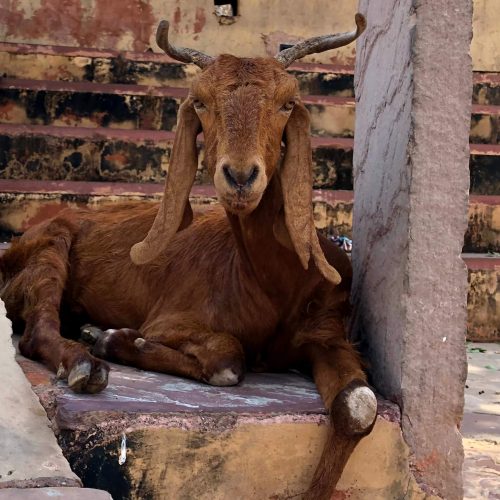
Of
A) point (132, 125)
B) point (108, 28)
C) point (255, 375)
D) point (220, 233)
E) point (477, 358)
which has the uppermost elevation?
point (108, 28)

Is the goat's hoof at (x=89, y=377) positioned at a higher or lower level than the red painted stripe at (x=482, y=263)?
lower

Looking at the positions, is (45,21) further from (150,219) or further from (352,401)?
(352,401)

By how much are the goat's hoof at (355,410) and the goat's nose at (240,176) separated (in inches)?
30.0

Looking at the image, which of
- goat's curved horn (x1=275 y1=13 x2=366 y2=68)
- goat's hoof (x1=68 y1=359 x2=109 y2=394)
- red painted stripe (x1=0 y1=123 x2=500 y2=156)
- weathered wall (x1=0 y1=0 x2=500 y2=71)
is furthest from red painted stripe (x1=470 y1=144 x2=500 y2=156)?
goat's hoof (x1=68 y1=359 x2=109 y2=394)

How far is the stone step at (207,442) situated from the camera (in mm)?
2625

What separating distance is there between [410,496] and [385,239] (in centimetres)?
96

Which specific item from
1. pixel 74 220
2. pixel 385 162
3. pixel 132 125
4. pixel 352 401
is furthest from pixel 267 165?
pixel 132 125

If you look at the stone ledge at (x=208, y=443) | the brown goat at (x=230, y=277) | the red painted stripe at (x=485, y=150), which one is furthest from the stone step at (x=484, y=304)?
the stone ledge at (x=208, y=443)

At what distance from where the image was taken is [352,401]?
274 cm

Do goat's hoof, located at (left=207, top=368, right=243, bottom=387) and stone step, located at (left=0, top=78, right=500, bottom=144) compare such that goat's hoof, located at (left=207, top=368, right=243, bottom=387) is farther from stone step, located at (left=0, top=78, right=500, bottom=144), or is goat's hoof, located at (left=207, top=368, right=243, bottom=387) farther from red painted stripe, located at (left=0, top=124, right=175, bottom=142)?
stone step, located at (left=0, top=78, right=500, bottom=144)

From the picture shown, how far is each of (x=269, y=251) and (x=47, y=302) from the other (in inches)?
44.2

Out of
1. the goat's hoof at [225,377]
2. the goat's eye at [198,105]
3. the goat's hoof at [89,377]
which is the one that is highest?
the goat's eye at [198,105]

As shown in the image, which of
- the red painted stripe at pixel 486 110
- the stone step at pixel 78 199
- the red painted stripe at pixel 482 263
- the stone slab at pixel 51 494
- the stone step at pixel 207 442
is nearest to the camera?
the stone slab at pixel 51 494

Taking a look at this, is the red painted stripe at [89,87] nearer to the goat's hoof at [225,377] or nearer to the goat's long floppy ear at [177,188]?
the goat's long floppy ear at [177,188]
